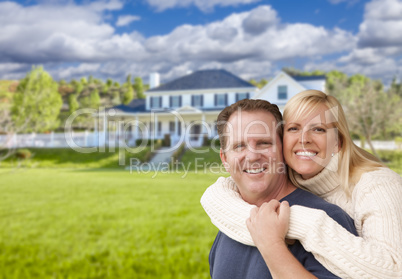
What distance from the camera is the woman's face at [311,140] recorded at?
200 cm

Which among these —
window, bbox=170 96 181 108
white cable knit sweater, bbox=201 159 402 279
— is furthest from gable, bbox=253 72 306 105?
white cable knit sweater, bbox=201 159 402 279

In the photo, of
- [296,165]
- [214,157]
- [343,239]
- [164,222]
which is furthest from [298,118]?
[214,157]

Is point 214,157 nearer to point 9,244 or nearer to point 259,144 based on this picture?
point 9,244

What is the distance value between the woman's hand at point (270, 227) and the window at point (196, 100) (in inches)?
1180

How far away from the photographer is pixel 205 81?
1276 inches

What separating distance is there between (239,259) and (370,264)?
2.18 feet

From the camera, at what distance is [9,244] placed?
32.2ft

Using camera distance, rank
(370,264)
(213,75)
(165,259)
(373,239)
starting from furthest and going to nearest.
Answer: (213,75), (165,259), (373,239), (370,264)

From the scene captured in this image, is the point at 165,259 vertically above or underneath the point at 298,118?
underneath

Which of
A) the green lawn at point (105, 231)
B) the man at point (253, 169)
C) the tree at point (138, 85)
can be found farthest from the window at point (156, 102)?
the tree at point (138, 85)

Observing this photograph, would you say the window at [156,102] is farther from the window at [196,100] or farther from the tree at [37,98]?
the tree at [37,98]

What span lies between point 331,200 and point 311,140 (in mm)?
390

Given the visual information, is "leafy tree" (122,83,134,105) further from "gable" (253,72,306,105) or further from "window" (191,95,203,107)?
"gable" (253,72,306,105)

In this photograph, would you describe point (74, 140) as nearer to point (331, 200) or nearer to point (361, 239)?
point (331, 200)
